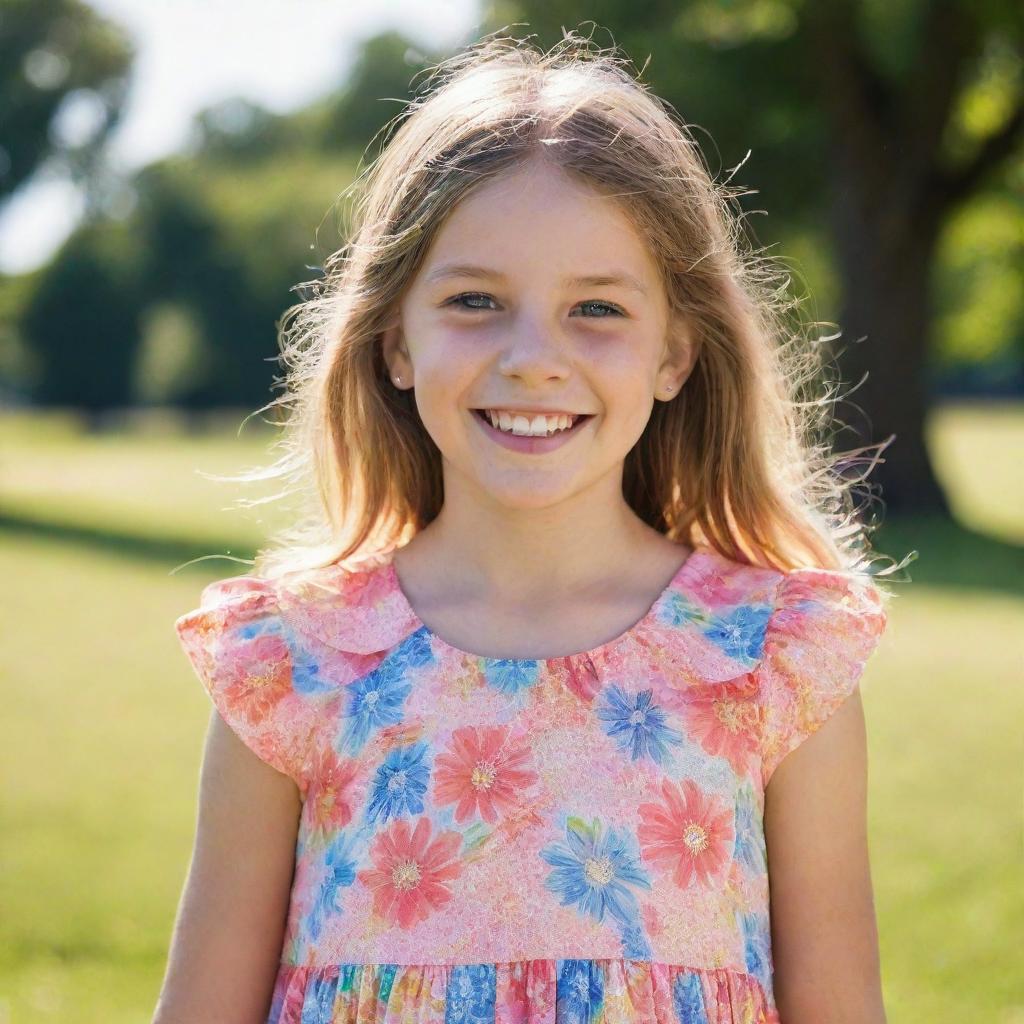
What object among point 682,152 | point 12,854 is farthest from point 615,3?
point 682,152

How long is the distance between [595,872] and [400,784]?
27 centimetres

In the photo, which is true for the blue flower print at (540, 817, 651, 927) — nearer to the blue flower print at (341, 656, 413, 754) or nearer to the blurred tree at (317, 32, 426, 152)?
the blue flower print at (341, 656, 413, 754)

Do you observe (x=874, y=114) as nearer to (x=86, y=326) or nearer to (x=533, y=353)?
(x=533, y=353)

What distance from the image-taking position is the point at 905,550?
42.0ft

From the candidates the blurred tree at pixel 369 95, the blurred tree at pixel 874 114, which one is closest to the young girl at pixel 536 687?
the blurred tree at pixel 874 114

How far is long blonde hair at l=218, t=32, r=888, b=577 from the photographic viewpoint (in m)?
2.13

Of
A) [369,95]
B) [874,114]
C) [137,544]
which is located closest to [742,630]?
[137,544]

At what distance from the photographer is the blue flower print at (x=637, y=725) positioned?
1951mm

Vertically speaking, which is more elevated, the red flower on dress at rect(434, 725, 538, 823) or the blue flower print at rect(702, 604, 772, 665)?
the blue flower print at rect(702, 604, 772, 665)

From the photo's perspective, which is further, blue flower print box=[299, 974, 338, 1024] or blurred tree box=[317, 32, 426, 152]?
blurred tree box=[317, 32, 426, 152]

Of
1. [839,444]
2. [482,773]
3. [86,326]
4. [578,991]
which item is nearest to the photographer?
[578,991]

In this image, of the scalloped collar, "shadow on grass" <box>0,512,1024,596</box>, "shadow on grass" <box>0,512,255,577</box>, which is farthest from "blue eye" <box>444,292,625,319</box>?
"shadow on grass" <box>0,512,255,577</box>

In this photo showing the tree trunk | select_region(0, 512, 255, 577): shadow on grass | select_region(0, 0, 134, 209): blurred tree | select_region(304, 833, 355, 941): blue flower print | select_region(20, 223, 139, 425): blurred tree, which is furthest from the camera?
select_region(20, 223, 139, 425): blurred tree

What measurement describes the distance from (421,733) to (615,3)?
13.4m
